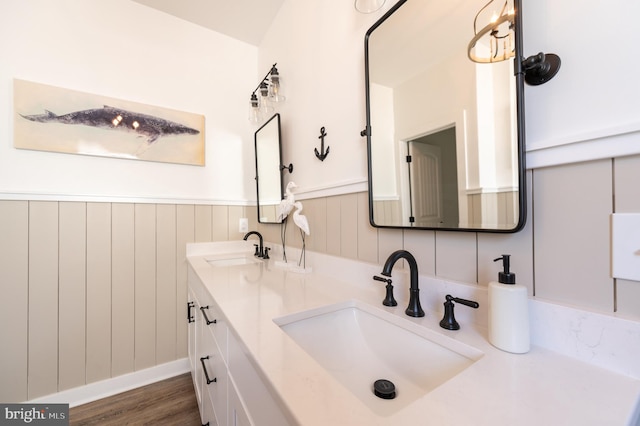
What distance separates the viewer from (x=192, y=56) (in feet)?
5.92

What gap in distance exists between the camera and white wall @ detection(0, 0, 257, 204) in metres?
1.32

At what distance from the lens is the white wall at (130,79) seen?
132 cm

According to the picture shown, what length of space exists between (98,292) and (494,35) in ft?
7.10

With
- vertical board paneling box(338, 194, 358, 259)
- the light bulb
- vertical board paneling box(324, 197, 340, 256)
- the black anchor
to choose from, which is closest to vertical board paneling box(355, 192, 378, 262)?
vertical board paneling box(338, 194, 358, 259)

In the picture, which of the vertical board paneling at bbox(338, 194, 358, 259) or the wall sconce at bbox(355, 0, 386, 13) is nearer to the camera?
the wall sconce at bbox(355, 0, 386, 13)

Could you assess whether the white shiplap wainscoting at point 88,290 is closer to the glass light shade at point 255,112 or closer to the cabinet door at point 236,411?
the glass light shade at point 255,112


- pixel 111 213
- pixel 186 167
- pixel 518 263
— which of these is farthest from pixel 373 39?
pixel 111 213

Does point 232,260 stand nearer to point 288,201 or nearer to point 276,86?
point 288,201

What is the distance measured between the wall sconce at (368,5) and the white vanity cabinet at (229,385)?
1.20 metres

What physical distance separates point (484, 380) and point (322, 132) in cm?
108

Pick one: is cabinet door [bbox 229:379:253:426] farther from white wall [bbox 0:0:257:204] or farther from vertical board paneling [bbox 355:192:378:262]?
white wall [bbox 0:0:257:204]

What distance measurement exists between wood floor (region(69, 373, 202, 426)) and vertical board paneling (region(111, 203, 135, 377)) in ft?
0.51

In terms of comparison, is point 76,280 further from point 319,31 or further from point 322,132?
point 319,31

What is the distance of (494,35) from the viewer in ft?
1.98
